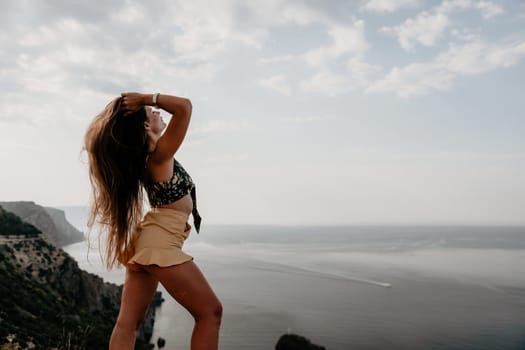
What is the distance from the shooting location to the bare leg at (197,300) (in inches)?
112

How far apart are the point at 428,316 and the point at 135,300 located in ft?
210

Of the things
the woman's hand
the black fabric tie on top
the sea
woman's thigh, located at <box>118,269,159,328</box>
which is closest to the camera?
the woman's hand

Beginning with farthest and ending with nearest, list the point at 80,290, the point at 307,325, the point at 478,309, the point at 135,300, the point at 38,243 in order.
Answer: the point at 478,309
the point at 307,325
the point at 38,243
the point at 80,290
the point at 135,300

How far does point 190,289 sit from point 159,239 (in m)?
0.41

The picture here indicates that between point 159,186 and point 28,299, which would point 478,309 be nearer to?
point 28,299

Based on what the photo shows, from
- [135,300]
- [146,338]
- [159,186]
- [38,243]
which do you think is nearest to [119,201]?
[159,186]

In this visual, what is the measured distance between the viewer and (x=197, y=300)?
286 centimetres

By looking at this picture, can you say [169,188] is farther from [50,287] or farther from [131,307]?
[50,287]

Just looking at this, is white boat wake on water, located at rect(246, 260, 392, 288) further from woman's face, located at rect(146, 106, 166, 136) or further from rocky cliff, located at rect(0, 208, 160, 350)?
woman's face, located at rect(146, 106, 166, 136)

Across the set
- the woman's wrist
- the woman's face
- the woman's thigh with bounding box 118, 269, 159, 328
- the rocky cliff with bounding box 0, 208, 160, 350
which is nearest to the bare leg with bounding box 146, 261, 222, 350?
the woman's thigh with bounding box 118, 269, 159, 328

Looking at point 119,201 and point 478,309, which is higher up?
point 119,201

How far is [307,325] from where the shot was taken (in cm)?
5650

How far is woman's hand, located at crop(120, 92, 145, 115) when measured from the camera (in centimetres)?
295

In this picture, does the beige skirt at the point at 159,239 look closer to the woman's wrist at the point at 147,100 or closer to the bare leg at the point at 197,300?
the bare leg at the point at 197,300
